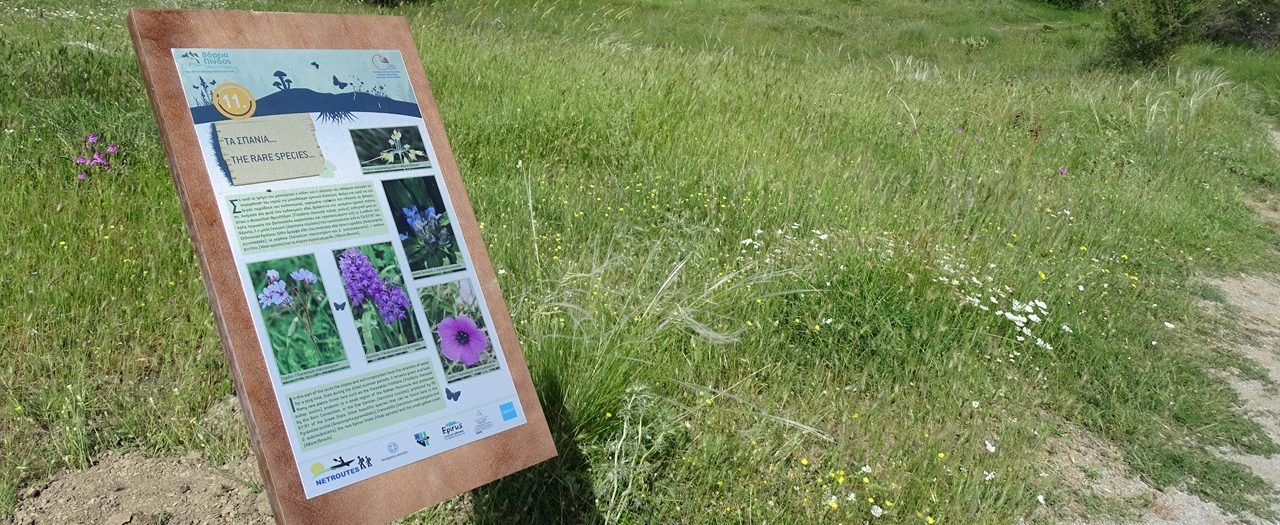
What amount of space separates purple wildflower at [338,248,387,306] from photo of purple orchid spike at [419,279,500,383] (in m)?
0.13

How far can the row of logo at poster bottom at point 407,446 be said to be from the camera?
1.94 m

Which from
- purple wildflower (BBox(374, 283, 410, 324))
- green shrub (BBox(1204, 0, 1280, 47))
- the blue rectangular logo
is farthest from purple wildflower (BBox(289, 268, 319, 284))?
green shrub (BBox(1204, 0, 1280, 47))

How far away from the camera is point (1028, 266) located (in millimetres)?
5191

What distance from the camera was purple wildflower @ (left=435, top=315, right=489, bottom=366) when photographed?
89.7 inches

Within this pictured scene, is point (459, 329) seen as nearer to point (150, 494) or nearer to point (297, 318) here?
point (297, 318)

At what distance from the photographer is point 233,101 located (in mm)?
2125

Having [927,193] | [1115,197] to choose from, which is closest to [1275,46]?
[1115,197]

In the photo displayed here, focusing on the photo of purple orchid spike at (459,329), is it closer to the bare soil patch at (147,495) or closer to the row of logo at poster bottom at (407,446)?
the row of logo at poster bottom at (407,446)

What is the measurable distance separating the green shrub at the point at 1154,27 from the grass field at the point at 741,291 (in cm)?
596

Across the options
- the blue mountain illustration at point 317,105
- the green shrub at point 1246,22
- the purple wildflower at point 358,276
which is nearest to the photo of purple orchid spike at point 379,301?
the purple wildflower at point 358,276

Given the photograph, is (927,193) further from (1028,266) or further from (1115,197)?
(1115,197)

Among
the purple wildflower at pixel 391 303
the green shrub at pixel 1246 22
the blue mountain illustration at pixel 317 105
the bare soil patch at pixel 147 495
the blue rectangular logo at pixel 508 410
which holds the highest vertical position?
the green shrub at pixel 1246 22

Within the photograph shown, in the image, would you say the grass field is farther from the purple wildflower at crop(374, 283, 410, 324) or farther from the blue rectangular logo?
the purple wildflower at crop(374, 283, 410, 324)

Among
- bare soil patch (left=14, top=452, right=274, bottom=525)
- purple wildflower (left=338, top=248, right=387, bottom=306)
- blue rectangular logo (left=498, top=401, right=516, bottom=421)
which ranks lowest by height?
blue rectangular logo (left=498, top=401, right=516, bottom=421)
